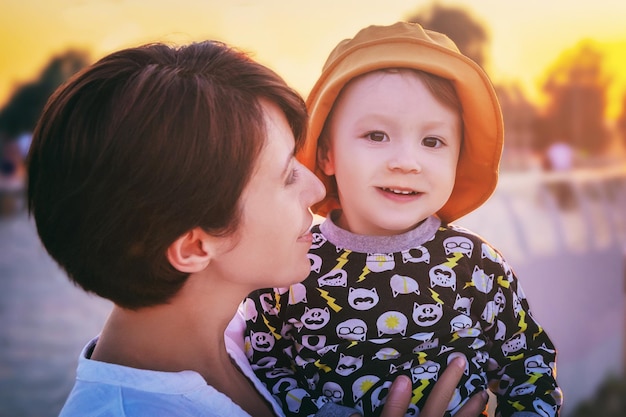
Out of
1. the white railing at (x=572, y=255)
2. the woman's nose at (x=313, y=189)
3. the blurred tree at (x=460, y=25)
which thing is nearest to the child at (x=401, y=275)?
the woman's nose at (x=313, y=189)

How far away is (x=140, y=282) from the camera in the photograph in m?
1.37

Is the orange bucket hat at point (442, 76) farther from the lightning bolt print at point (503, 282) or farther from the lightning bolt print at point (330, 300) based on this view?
the lightning bolt print at point (330, 300)

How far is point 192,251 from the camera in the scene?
142cm

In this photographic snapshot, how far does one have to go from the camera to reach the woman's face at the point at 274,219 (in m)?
1.45

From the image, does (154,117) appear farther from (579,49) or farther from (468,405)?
(579,49)

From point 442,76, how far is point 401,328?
2.21ft

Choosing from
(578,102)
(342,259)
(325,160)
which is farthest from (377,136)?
(578,102)

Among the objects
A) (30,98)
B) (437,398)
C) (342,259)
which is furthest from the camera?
(30,98)

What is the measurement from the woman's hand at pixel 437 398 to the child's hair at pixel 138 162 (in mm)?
571

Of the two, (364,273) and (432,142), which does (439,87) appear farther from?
(364,273)

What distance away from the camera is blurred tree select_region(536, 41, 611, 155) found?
619 centimetres

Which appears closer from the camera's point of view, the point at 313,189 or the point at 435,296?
the point at 313,189

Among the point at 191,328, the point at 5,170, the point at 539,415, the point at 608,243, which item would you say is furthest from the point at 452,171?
the point at 608,243

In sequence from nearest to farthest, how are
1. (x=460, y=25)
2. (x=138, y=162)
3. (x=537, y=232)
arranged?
(x=138, y=162), (x=460, y=25), (x=537, y=232)
